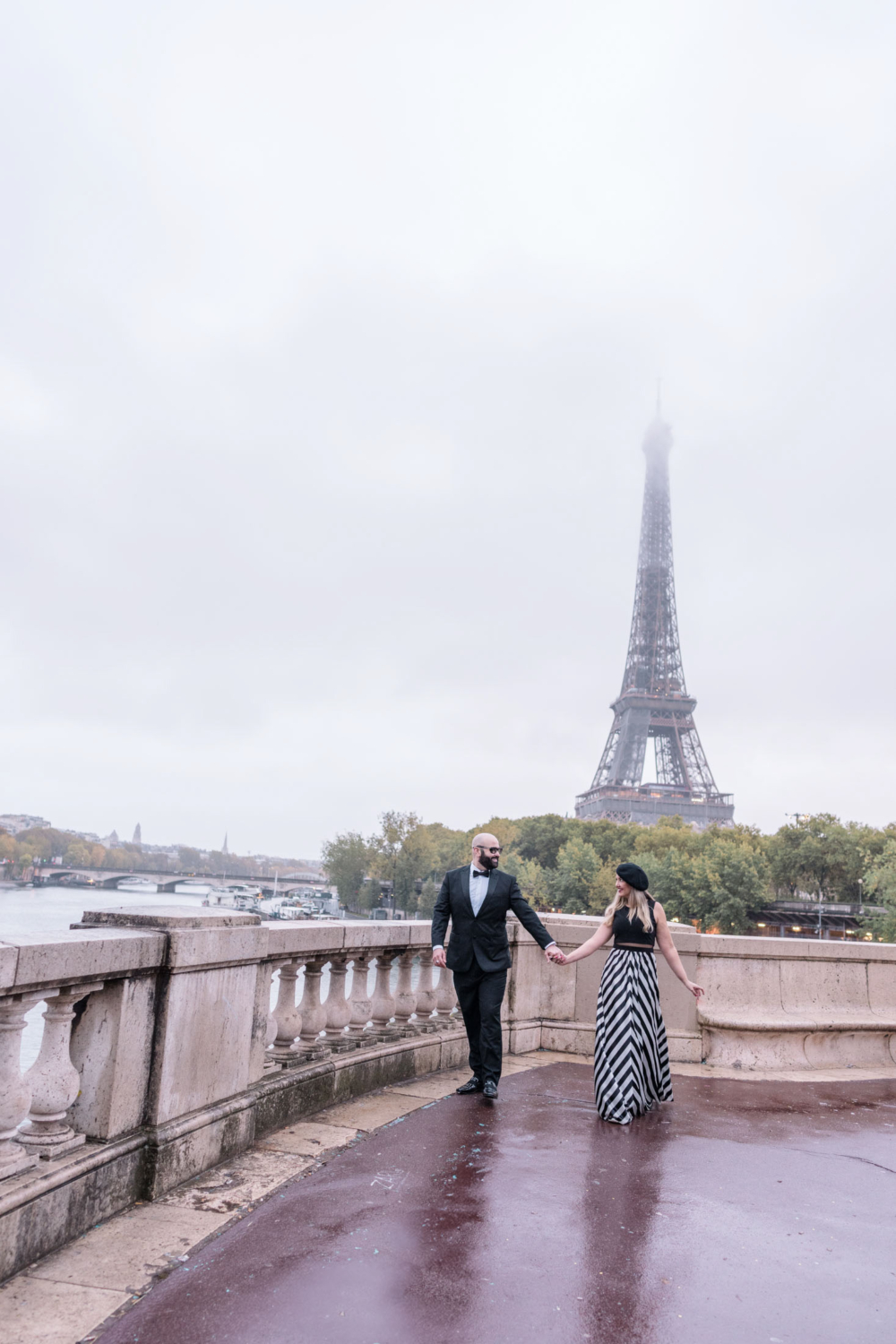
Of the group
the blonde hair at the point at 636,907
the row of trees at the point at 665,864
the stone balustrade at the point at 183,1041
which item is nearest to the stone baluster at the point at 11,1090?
the stone balustrade at the point at 183,1041

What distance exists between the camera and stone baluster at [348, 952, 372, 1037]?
20.8 feet

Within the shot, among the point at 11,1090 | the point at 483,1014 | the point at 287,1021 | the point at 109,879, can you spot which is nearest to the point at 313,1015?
the point at 287,1021

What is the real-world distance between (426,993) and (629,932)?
184 centimetres

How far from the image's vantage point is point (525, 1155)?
494 cm

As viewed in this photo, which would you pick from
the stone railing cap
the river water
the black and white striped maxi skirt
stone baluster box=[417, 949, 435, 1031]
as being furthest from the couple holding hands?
the river water

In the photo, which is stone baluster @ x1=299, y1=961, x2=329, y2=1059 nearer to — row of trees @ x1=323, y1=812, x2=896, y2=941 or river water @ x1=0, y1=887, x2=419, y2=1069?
river water @ x1=0, y1=887, x2=419, y2=1069

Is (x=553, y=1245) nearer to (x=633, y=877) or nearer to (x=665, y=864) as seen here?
(x=633, y=877)

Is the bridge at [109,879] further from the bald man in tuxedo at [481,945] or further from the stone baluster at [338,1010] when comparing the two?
the bald man in tuxedo at [481,945]

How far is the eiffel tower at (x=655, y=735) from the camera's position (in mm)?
104125

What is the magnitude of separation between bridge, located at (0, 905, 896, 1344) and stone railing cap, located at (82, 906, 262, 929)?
0.05 feet

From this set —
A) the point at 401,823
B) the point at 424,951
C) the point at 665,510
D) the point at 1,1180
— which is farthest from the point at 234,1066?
the point at 665,510

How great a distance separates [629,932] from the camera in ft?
20.5

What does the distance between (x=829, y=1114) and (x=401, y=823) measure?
8382 centimetres

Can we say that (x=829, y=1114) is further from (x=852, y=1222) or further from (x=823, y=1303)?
(x=823, y=1303)
